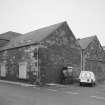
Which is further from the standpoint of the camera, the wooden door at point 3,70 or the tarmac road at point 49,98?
the wooden door at point 3,70

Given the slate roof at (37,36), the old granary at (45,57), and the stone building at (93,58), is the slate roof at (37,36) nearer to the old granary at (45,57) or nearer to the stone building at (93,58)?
the old granary at (45,57)

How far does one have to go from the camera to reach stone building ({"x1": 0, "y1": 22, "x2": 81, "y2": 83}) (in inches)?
762

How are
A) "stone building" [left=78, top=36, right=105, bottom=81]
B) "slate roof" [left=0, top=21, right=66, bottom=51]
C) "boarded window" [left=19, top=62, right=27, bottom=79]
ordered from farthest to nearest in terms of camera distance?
1. "stone building" [left=78, top=36, right=105, bottom=81]
2. "boarded window" [left=19, top=62, right=27, bottom=79]
3. "slate roof" [left=0, top=21, right=66, bottom=51]

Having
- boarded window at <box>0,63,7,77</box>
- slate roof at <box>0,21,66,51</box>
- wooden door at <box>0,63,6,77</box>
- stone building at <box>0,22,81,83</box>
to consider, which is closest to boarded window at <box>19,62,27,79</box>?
stone building at <box>0,22,81,83</box>

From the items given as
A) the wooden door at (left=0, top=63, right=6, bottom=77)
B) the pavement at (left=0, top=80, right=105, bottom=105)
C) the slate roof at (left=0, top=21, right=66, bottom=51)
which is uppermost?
the slate roof at (left=0, top=21, right=66, bottom=51)

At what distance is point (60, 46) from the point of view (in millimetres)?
21766

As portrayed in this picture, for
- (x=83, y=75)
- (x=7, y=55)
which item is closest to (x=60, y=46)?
(x=83, y=75)

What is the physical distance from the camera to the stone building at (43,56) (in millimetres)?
19359

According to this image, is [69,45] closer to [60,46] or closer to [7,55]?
[60,46]

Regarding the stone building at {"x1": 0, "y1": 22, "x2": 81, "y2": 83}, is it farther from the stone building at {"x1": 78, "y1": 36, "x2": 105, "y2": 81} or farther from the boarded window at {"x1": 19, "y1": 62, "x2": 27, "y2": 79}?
the stone building at {"x1": 78, "y1": 36, "x2": 105, "y2": 81}

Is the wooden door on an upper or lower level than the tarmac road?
upper

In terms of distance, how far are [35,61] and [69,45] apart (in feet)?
19.9

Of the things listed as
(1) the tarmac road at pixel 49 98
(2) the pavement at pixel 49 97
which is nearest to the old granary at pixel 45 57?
(2) the pavement at pixel 49 97

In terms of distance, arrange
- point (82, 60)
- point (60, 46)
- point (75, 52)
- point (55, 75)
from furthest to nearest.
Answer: point (82, 60)
point (75, 52)
point (60, 46)
point (55, 75)
